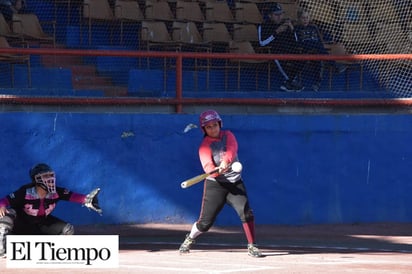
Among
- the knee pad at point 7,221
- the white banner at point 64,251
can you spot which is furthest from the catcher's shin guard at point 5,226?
the white banner at point 64,251

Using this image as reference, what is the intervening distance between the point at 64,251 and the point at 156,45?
26.3ft

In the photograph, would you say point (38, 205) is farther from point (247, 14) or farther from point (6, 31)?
point (247, 14)

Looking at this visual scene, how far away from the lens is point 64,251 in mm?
8719

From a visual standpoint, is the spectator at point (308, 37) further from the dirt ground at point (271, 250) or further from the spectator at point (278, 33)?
the dirt ground at point (271, 250)

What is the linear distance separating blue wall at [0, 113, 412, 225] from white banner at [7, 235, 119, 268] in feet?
12.4

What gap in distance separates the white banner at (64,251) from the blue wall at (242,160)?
12.4 ft

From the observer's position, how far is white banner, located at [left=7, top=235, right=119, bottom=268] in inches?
339

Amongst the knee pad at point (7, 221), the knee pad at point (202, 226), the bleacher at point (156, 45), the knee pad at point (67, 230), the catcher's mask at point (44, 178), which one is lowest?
the knee pad at point (202, 226)

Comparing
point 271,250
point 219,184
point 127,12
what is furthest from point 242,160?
point 127,12

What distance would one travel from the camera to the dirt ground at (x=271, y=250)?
9.69 metres

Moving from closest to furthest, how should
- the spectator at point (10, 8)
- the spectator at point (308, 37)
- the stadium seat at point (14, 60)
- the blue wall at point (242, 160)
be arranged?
the blue wall at point (242, 160), the stadium seat at point (14, 60), the spectator at point (10, 8), the spectator at point (308, 37)

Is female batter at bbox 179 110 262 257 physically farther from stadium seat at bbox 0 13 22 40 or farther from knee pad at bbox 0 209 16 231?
stadium seat at bbox 0 13 22 40

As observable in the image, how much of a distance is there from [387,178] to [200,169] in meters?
2.65

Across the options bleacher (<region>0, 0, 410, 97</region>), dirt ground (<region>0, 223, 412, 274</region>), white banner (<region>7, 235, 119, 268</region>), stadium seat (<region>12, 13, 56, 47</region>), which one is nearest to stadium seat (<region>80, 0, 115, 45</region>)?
bleacher (<region>0, 0, 410, 97</region>)
